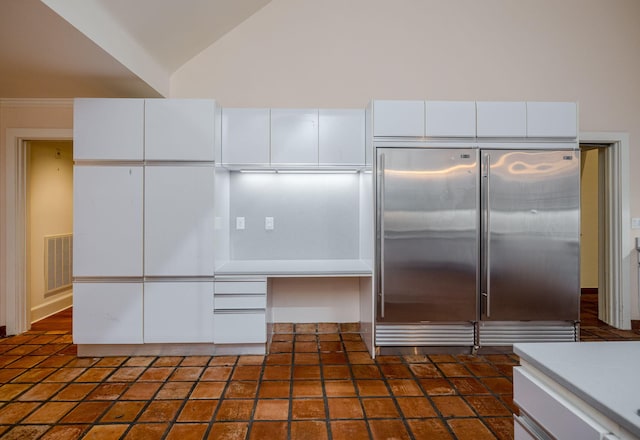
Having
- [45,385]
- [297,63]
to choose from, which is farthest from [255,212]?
[45,385]

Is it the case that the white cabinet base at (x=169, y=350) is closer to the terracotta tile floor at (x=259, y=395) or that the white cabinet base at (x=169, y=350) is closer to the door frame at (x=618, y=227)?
the terracotta tile floor at (x=259, y=395)

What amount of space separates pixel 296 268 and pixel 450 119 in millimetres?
1820

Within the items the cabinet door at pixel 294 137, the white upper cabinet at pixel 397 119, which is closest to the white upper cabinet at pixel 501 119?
the white upper cabinet at pixel 397 119

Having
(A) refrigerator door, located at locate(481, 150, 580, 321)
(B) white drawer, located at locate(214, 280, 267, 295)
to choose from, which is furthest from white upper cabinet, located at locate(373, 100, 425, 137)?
(B) white drawer, located at locate(214, 280, 267, 295)

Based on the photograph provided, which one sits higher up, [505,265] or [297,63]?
[297,63]

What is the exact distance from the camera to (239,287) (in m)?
2.95

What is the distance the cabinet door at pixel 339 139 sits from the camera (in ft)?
10.4

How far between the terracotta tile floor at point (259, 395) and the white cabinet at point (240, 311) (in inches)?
7.6

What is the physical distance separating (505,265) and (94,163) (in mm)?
3505

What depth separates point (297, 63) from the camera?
360 cm

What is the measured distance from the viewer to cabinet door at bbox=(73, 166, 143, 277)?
2.90 metres

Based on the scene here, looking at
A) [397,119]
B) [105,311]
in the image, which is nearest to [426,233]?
[397,119]

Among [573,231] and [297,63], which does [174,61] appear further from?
[573,231]

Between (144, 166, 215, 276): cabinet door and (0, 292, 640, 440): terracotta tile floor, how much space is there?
791mm
